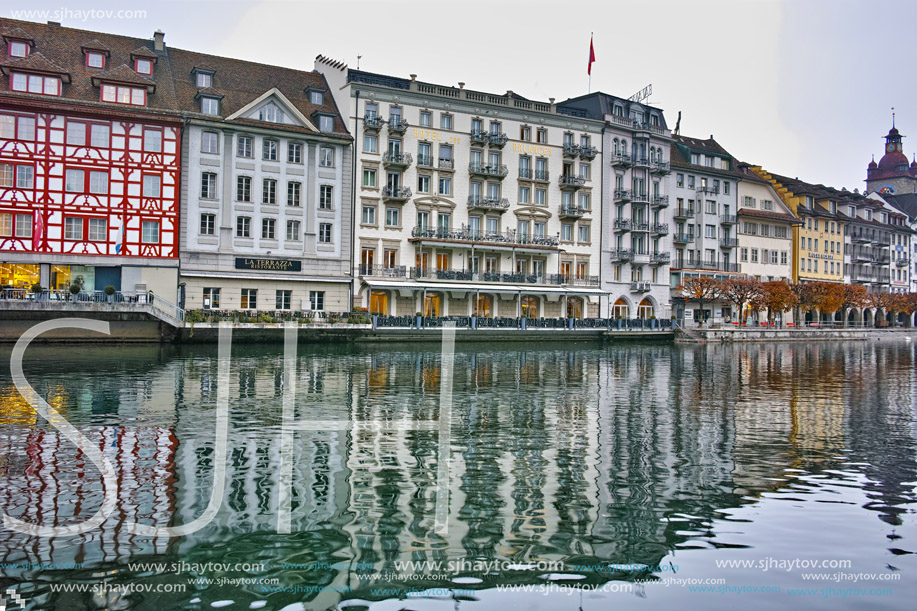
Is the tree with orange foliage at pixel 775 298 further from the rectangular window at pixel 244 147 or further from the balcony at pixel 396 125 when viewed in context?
the rectangular window at pixel 244 147

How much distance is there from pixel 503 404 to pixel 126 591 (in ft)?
50.3

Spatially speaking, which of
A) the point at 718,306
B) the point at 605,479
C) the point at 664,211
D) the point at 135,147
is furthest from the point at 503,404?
the point at 718,306

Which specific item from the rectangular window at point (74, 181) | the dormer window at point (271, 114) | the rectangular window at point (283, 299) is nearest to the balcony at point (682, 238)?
the rectangular window at point (283, 299)

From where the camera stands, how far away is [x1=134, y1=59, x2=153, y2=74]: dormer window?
2021 inches

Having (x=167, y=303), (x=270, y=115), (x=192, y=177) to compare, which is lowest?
(x=167, y=303)

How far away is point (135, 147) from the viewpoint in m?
49.4

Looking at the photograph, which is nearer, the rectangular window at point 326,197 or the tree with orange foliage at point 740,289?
the rectangular window at point 326,197

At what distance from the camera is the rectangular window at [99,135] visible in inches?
1889

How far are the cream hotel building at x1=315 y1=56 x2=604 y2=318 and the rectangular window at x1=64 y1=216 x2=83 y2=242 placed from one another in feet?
61.5

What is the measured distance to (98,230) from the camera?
48281 mm

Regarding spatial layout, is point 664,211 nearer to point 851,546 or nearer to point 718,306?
point 718,306

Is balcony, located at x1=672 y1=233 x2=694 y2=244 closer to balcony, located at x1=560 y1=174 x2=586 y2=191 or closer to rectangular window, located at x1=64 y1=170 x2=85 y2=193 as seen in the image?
balcony, located at x1=560 y1=174 x2=586 y2=191

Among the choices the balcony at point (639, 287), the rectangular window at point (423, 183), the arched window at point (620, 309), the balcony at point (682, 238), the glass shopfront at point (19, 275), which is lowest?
the arched window at point (620, 309)

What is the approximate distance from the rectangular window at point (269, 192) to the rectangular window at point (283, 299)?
254 inches
